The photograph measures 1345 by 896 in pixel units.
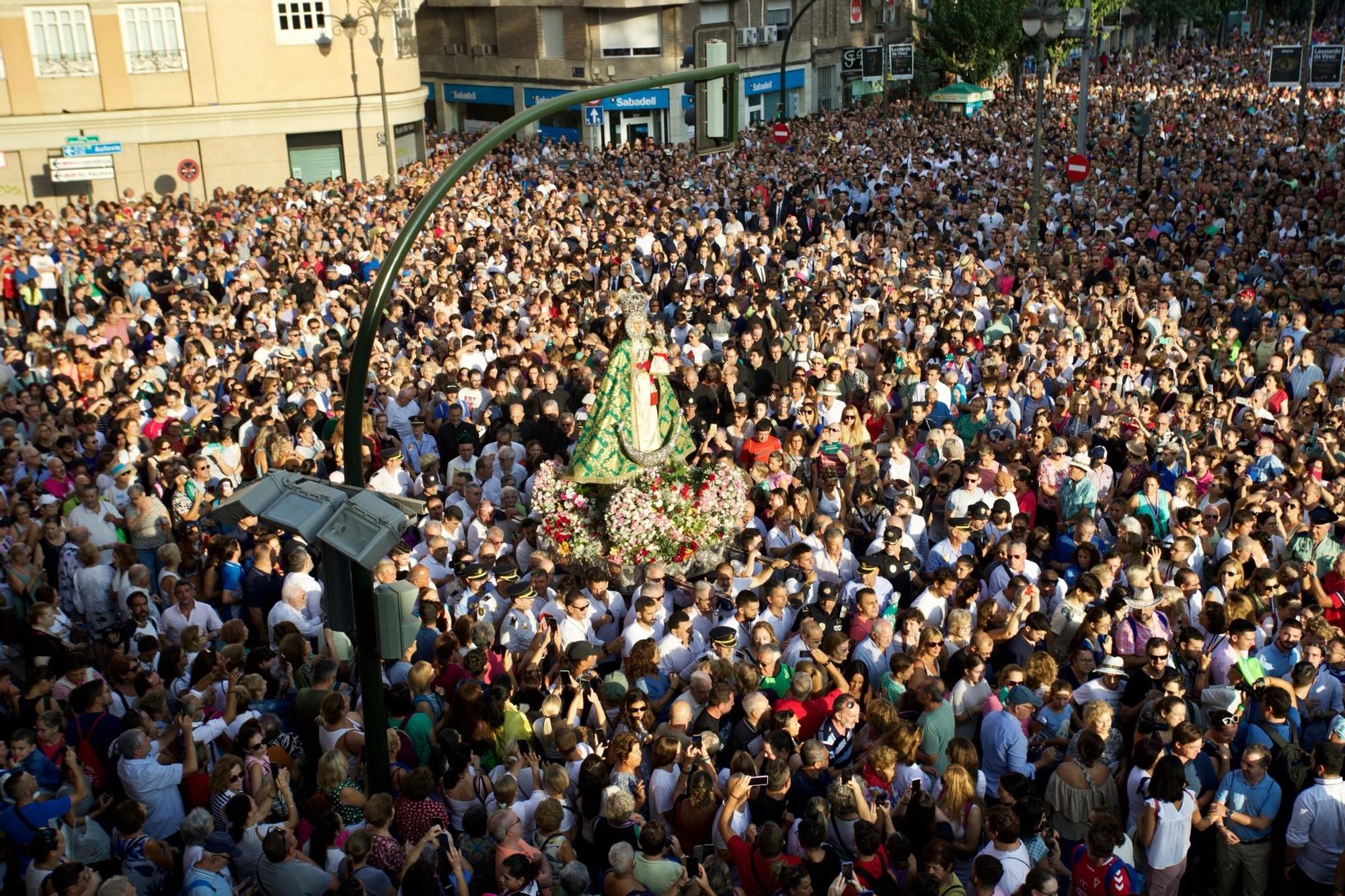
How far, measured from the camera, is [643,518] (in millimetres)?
10555

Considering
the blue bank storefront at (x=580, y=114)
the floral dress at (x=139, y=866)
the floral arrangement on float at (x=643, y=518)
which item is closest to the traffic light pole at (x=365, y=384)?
the floral dress at (x=139, y=866)

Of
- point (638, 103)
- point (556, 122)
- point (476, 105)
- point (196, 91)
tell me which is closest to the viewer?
point (196, 91)

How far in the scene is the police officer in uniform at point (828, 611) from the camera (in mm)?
8820

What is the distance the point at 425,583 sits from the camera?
9.17 metres

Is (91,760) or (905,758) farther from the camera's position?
(91,760)

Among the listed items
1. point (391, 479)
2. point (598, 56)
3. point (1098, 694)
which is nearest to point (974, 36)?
point (598, 56)

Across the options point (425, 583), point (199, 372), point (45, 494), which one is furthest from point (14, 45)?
point (425, 583)

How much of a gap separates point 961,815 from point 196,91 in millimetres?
31803

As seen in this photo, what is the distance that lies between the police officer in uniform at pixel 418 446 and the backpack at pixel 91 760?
5.25m

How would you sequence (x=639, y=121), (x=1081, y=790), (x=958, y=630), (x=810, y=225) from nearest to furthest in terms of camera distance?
(x=1081, y=790)
(x=958, y=630)
(x=810, y=225)
(x=639, y=121)

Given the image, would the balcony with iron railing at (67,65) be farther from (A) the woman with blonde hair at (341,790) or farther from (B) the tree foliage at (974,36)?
(A) the woman with blonde hair at (341,790)

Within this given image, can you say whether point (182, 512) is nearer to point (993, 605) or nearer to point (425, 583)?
point (425, 583)

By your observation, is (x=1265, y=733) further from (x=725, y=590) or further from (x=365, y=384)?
(x=365, y=384)

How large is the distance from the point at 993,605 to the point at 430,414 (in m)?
6.79
